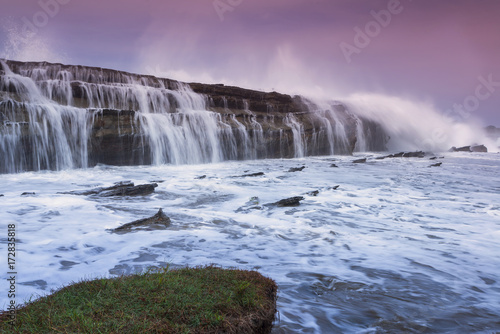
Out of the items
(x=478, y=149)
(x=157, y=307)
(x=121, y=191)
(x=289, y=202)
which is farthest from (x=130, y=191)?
(x=478, y=149)

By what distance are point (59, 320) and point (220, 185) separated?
11.0m

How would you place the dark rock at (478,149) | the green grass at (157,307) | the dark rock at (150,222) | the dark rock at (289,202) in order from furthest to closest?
the dark rock at (478,149), the dark rock at (289,202), the dark rock at (150,222), the green grass at (157,307)

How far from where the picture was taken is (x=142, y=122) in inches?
829

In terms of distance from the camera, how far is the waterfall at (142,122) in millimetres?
17328

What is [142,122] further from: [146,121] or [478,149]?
[478,149]

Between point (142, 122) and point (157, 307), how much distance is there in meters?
19.7

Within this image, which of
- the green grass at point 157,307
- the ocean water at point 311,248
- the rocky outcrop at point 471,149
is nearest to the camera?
the green grass at point 157,307

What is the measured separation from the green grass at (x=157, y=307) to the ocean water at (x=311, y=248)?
650mm

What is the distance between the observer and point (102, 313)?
2506 mm

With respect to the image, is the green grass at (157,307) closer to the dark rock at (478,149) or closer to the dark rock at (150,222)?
the dark rock at (150,222)

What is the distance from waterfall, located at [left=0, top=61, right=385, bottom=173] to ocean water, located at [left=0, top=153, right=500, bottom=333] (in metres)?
6.54

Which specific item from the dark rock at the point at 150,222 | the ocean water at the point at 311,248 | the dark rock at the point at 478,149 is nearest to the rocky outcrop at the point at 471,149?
the dark rock at the point at 478,149

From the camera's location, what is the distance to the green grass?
2367 mm

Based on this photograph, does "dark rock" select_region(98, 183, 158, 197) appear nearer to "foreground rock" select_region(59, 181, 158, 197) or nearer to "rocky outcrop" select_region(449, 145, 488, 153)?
"foreground rock" select_region(59, 181, 158, 197)
